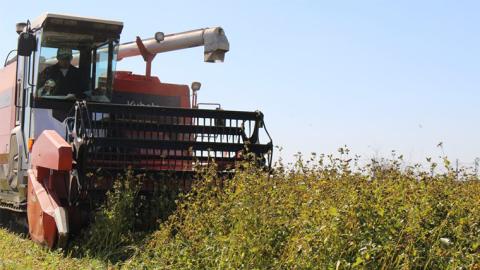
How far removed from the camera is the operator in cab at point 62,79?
867 centimetres

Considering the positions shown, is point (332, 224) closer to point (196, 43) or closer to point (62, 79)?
point (62, 79)

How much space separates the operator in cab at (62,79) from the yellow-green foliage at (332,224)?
3.28m

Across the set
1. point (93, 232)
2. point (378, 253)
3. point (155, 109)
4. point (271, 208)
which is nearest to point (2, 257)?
point (93, 232)

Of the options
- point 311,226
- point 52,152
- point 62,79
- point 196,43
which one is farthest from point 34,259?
point 196,43

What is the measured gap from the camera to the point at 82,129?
7469 millimetres

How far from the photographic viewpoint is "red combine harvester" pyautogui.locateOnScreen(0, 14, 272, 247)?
7.45 metres

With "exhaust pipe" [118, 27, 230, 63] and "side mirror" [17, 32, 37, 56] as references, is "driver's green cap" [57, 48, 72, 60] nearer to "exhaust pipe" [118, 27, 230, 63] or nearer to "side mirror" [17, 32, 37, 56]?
"side mirror" [17, 32, 37, 56]

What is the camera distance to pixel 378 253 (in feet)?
14.4

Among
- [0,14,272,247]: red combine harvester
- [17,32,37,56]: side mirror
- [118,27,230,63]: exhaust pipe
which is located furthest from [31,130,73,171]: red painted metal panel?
[118,27,230,63]: exhaust pipe

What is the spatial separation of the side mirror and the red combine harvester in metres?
0.01

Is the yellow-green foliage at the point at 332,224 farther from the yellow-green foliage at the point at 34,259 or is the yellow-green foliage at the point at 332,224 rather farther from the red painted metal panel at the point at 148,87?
the red painted metal panel at the point at 148,87

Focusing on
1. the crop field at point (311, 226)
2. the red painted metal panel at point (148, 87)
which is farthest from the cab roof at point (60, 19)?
the crop field at point (311, 226)

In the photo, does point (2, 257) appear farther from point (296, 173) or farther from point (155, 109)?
point (296, 173)

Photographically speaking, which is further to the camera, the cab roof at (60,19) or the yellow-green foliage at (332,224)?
the cab roof at (60,19)
